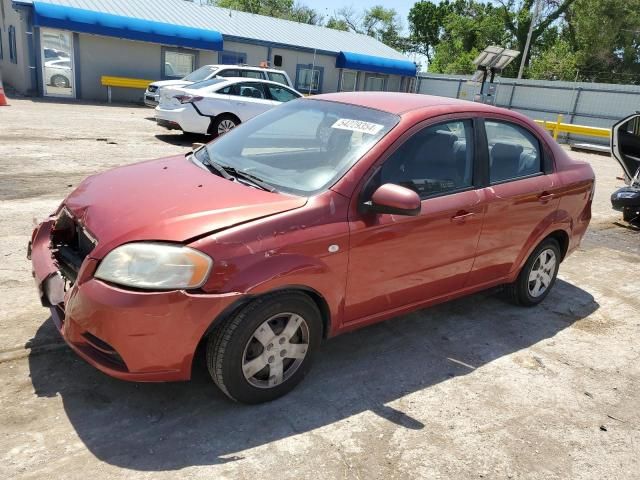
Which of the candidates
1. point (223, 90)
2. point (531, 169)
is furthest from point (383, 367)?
point (223, 90)

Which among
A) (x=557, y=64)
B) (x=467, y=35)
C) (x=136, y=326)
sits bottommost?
(x=136, y=326)

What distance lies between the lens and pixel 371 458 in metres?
2.68

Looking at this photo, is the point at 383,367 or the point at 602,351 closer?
the point at 383,367

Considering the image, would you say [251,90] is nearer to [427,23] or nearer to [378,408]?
[378,408]

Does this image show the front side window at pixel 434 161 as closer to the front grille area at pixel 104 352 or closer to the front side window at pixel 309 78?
the front grille area at pixel 104 352

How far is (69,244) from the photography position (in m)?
3.20

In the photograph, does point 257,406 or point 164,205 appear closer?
point 164,205

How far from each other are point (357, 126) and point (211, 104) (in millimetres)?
8823

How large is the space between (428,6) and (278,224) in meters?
61.5

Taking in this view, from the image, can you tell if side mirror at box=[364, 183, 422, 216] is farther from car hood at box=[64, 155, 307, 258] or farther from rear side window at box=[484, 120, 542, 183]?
rear side window at box=[484, 120, 542, 183]

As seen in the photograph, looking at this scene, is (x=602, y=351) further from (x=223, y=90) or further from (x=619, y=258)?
(x=223, y=90)

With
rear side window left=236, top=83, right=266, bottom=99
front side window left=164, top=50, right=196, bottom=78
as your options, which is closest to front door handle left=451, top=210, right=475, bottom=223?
rear side window left=236, top=83, right=266, bottom=99

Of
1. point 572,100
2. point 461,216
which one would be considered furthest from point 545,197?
Result: point 572,100

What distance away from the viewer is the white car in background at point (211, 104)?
11.5m
